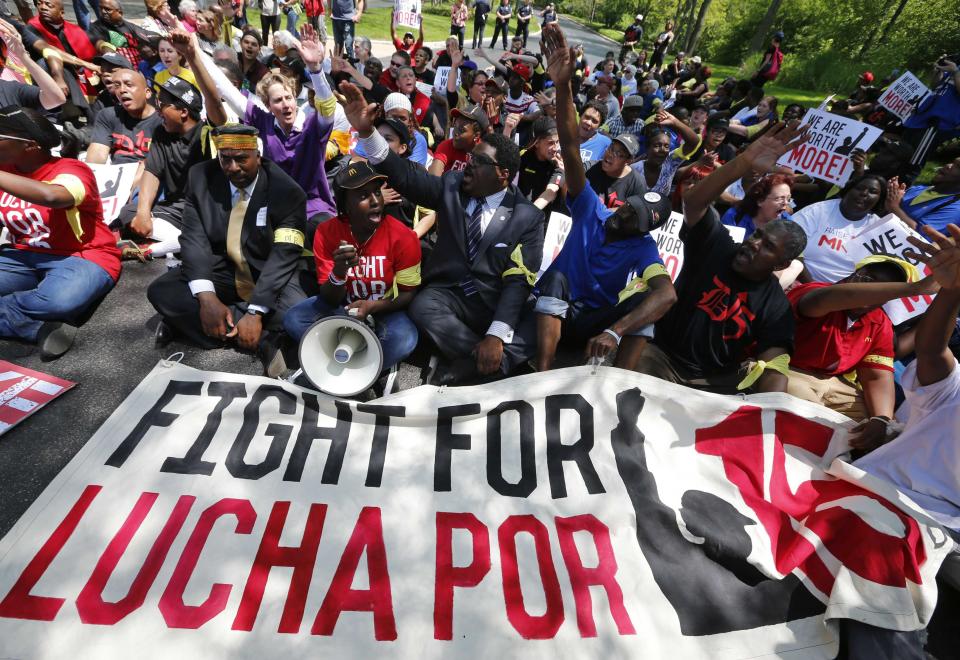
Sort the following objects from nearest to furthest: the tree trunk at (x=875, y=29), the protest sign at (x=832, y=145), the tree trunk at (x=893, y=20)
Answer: the protest sign at (x=832, y=145)
the tree trunk at (x=893, y=20)
the tree trunk at (x=875, y=29)

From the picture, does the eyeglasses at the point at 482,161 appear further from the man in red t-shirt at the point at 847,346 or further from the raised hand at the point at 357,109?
the man in red t-shirt at the point at 847,346

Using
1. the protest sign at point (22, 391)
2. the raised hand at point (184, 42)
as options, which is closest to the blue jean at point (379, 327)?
the protest sign at point (22, 391)

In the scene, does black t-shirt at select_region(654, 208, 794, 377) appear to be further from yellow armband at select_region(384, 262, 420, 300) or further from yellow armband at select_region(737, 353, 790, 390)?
yellow armband at select_region(384, 262, 420, 300)

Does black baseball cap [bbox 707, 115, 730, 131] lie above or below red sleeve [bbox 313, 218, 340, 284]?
above

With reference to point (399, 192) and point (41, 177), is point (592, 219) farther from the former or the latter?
point (41, 177)

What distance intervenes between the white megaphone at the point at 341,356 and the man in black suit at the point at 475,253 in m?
0.77

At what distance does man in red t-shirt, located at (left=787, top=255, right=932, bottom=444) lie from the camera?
136 inches

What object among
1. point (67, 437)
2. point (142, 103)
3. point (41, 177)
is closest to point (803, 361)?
point (67, 437)

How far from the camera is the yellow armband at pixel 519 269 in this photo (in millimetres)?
3865

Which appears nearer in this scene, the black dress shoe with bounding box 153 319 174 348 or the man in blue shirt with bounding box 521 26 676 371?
the man in blue shirt with bounding box 521 26 676 371

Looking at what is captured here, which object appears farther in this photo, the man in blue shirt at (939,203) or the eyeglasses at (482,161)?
the man in blue shirt at (939,203)

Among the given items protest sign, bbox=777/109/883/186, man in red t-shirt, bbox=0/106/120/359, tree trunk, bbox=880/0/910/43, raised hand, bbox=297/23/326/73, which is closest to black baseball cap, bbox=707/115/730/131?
protest sign, bbox=777/109/883/186

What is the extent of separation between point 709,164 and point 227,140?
15.2 ft

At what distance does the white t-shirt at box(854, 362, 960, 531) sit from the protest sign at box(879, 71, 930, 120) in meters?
7.05
